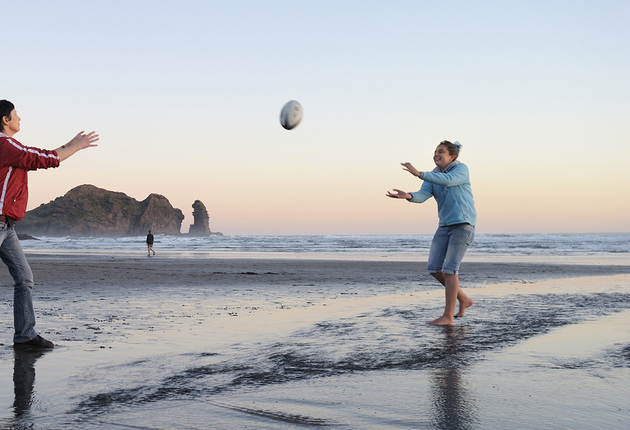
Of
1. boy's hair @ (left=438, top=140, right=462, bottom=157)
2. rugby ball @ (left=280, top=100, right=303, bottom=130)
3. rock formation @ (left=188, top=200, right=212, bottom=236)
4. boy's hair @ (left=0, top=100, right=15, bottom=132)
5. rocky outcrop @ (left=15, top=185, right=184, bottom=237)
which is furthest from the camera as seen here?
rock formation @ (left=188, top=200, right=212, bottom=236)

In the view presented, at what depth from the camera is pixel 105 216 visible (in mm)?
128750

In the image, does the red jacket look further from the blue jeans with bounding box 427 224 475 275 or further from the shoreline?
the shoreline

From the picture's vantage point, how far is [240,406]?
2863 mm

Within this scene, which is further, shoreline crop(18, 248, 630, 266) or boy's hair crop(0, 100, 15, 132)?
shoreline crop(18, 248, 630, 266)

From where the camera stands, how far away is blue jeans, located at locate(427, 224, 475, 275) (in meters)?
6.16

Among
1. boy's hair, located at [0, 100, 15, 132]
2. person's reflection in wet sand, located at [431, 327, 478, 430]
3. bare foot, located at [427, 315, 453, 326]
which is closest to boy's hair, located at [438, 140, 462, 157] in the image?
bare foot, located at [427, 315, 453, 326]

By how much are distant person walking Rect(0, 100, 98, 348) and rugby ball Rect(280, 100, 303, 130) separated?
5420mm

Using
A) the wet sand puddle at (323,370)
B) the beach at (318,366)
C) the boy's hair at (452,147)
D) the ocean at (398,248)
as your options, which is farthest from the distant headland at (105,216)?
the boy's hair at (452,147)

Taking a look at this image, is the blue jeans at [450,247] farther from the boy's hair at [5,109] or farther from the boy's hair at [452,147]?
the boy's hair at [5,109]

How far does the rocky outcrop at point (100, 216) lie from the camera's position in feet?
408

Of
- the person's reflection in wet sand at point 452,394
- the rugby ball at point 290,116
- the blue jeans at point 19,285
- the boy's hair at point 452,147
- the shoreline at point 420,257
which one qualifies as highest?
the rugby ball at point 290,116

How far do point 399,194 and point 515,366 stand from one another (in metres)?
2.46

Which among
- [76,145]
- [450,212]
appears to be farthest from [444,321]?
[76,145]

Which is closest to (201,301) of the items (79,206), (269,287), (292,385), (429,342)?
(269,287)
